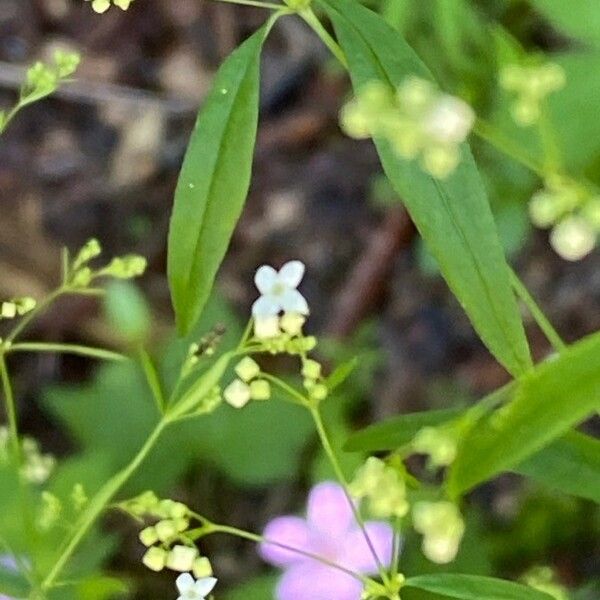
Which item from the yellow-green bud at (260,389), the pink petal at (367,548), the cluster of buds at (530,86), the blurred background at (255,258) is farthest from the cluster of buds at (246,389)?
the blurred background at (255,258)

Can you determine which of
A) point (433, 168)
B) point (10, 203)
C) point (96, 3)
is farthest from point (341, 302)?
point (433, 168)

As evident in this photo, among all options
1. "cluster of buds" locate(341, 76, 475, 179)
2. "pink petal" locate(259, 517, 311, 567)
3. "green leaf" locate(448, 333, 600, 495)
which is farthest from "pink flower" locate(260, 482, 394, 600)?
"cluster of buds" locate(341, 76, 475, 179)

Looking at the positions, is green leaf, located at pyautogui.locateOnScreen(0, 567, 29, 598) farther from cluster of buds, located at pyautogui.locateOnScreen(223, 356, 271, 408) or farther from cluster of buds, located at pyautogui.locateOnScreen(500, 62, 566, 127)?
cluster of buds, located at pyautogui.locateOnScreen(500, 62, 566, 127)

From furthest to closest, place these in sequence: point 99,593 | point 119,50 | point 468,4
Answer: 1. point 119,50
2. point 468,4
3. point 99,593

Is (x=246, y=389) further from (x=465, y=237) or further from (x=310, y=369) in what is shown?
(x=465, y=237)

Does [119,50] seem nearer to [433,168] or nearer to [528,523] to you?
[528,523]

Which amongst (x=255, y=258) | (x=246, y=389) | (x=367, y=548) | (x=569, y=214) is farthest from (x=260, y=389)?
(x=255, y=258)

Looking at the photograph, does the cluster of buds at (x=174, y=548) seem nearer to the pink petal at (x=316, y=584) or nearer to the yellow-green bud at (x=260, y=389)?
the yellow-green bud at (x=260, y=389)
